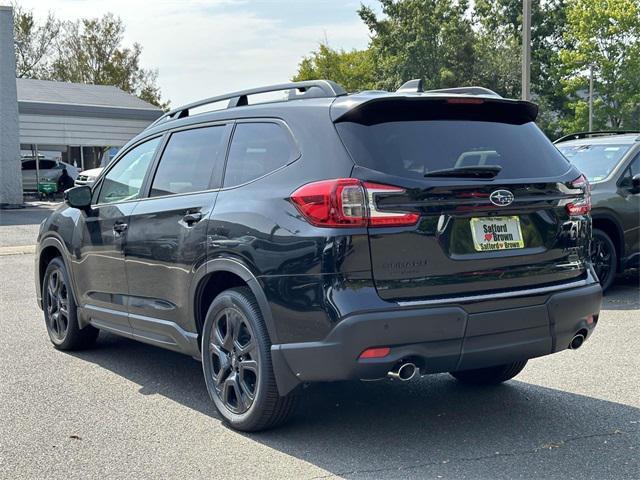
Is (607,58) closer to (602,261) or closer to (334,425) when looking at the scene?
(602,261)

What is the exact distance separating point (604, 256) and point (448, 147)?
5.44 meters

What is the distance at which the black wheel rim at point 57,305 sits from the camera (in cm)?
686

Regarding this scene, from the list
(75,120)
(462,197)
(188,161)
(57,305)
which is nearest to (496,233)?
(462,197)

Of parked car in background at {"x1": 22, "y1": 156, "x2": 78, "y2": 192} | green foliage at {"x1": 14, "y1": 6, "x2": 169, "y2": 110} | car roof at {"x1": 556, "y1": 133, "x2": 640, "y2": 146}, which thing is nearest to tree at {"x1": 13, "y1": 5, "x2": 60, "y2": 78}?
green foliage at {"x1": 14, "y1": 6, "x2": 169, "y2": 110}

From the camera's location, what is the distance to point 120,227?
19.3ft

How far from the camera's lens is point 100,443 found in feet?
15.1

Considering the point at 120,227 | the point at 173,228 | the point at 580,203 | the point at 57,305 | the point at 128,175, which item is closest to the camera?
the point at 580,203

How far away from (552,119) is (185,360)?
183ft

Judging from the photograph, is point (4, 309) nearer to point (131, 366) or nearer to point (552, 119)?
point (131, 366)

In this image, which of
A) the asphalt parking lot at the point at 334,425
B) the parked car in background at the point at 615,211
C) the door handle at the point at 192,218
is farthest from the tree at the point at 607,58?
the door handle at the point at 192,218

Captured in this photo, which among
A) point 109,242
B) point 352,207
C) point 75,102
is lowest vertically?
point 109,242

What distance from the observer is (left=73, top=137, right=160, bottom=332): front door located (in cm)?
590

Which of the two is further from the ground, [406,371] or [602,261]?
[406,371]

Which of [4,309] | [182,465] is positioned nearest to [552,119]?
[4,309]
